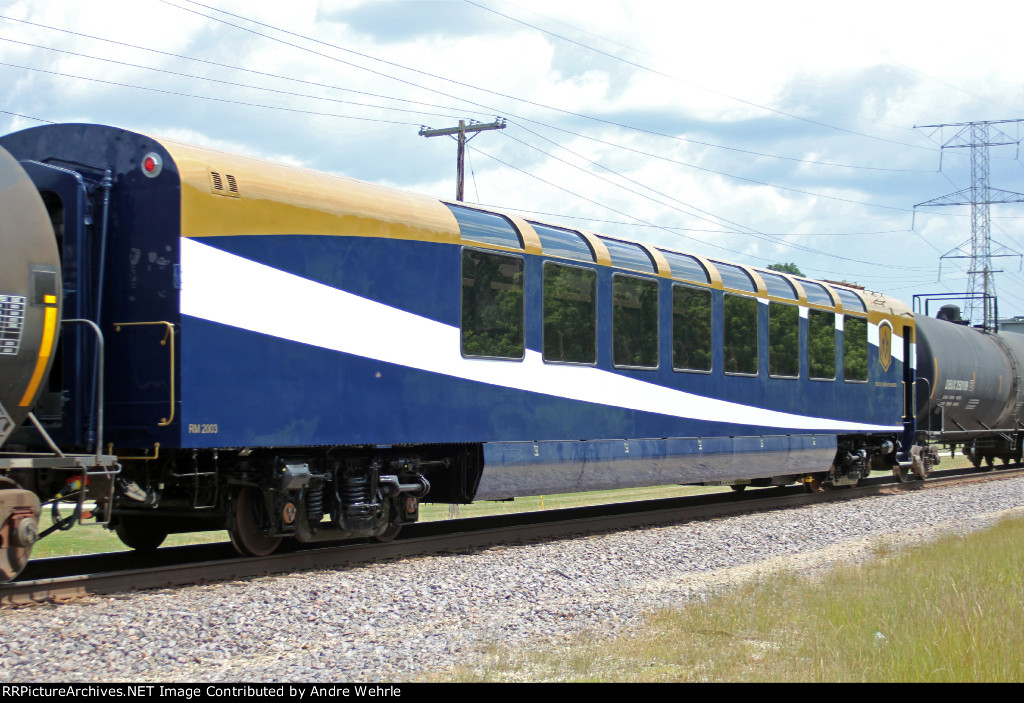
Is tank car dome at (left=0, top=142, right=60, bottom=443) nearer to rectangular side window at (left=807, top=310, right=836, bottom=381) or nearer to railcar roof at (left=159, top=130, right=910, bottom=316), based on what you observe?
railcar roof at (left=159, top=130, right=910, bottom=316)

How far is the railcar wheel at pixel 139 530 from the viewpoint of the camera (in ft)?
32.6

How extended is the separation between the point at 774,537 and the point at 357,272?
18.6 feet

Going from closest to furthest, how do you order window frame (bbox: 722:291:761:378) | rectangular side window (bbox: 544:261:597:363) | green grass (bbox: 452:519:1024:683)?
green grass (bbox: 452:519:1024:683), rectangular side window (bbox: 544:261:597:363), window frame (bbox: 722:291:761:378)

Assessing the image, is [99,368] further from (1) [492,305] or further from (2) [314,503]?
(1) [492,305]

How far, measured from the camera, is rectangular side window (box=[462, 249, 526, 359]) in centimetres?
1062

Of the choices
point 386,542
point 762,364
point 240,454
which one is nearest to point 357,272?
point 240,454

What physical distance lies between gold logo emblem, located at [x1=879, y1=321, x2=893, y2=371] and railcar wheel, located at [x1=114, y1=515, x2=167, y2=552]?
13.0 meters

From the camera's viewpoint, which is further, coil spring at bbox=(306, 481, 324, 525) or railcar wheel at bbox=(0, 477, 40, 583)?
coil spring at bbox=(306, 481, 324, 525)

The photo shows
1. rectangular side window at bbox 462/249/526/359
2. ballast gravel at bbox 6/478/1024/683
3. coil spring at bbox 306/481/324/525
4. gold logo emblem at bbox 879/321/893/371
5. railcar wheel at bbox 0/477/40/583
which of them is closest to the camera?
ballast gravel at bbox 6/478/1024/683

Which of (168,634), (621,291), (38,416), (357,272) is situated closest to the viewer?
(168,634)

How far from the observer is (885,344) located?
18.5 meters

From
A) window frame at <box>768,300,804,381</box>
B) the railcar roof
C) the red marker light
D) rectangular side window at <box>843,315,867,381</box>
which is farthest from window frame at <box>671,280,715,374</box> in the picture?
the red marker light

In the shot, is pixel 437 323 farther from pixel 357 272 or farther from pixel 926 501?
pixel 926 501

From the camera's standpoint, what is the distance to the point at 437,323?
33.6ft
